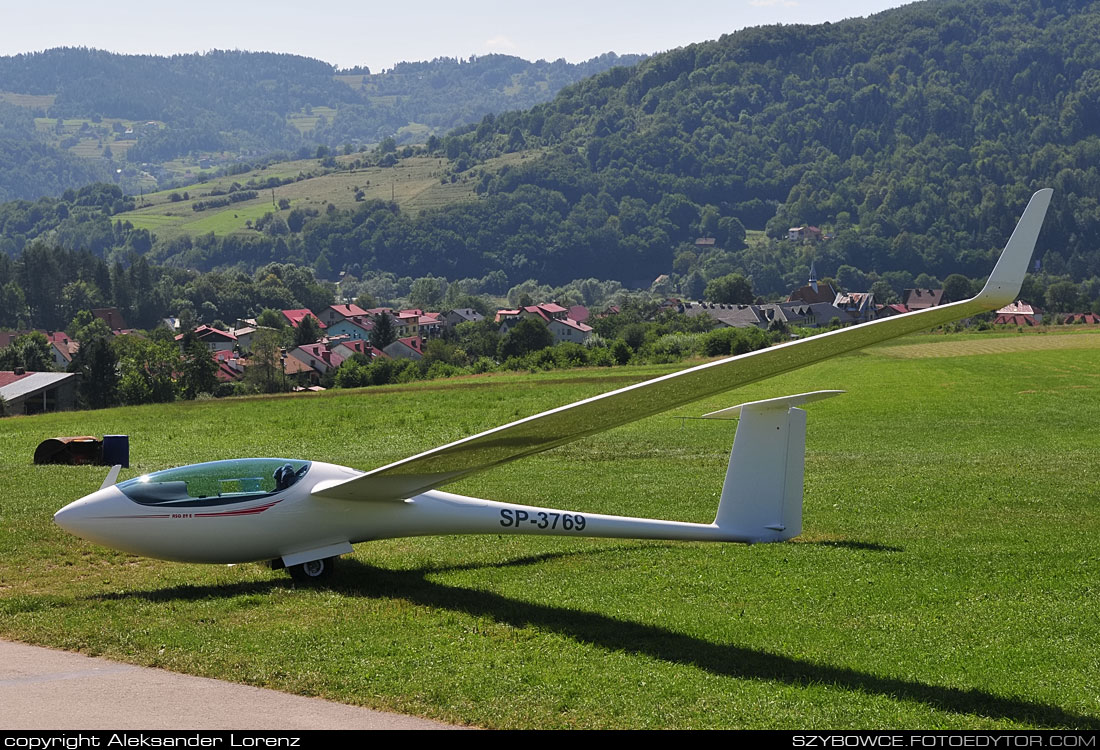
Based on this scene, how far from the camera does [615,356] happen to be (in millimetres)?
87312

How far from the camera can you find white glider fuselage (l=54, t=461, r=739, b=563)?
40.1 feet

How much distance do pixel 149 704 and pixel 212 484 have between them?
420 cm

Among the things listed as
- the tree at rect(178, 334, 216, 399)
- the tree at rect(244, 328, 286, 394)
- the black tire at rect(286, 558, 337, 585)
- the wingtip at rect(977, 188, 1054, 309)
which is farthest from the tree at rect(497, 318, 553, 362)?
the wingtip at rect(977, 188, 1054, 309)

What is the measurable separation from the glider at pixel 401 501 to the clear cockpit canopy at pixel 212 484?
→ 0.5 inches

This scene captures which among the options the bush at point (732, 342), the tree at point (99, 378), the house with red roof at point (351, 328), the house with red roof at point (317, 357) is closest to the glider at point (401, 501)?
the bush at point (732, 342)

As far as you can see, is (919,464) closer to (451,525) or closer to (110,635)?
(451,525)

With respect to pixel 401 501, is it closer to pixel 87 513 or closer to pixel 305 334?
pixel 87 513

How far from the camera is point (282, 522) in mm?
12492

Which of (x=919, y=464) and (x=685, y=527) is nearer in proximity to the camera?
(x=685, y=527)

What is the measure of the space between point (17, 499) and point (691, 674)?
15159 millimetres

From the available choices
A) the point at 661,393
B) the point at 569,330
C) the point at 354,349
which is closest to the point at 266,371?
the point at 354,349

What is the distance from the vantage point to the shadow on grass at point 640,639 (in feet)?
28.3

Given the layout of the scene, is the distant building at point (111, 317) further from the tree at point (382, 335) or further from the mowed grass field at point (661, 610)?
the mowed grass field at point (661, 610)
